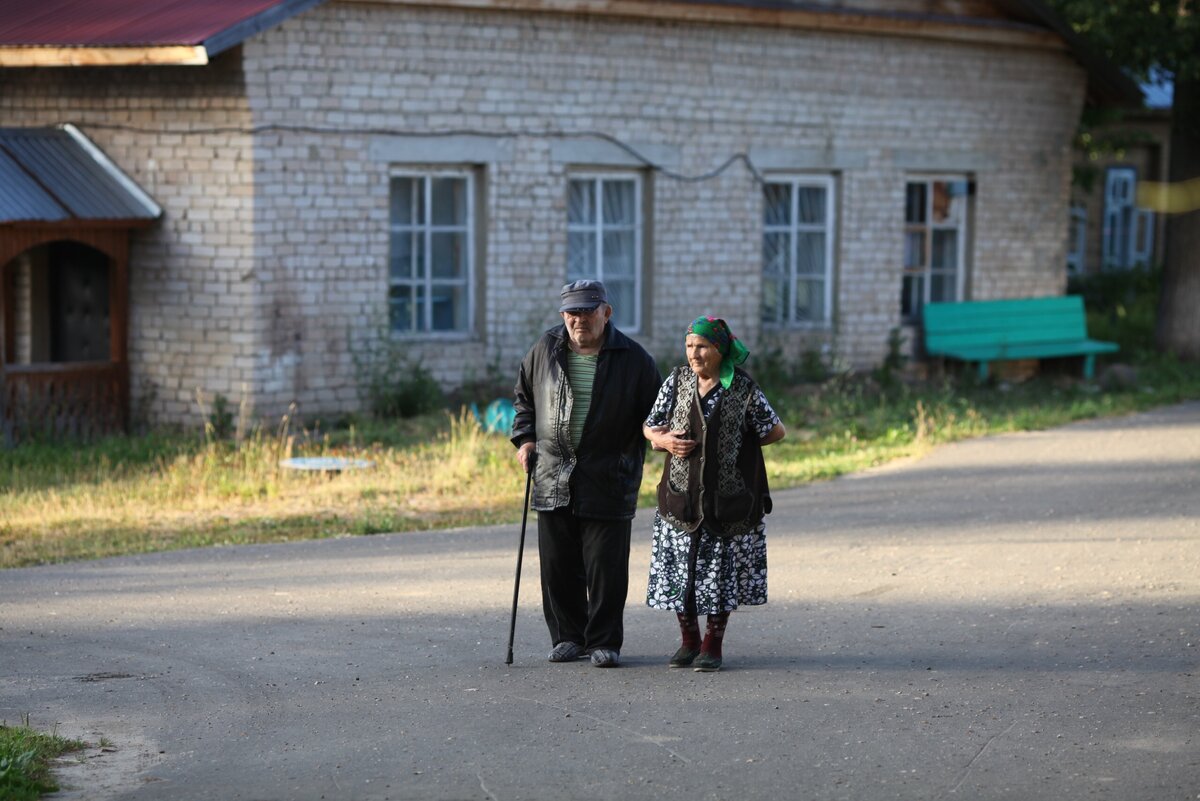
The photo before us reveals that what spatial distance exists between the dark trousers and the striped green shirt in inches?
14.0

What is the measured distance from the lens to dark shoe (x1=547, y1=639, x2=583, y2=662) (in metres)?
7.33

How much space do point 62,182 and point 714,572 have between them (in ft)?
30.8

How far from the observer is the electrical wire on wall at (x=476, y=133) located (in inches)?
577

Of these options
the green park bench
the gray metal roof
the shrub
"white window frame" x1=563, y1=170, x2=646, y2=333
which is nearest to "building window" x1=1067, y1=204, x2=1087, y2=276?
the shrub

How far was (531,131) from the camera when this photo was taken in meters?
16.3

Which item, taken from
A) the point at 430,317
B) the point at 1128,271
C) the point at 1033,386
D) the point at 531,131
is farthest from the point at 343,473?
the point at 1128,271

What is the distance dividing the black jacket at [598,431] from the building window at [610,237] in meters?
9.53

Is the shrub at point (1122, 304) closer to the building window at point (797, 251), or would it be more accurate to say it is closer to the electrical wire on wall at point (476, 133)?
the building window at point (797, 251)

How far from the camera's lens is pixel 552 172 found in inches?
650

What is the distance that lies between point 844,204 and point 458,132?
16.7 ft

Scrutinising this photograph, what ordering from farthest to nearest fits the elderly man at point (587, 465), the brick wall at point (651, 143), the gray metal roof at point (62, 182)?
the brick wall at point (651, 143)
the gray metal roof at point (62, 182)
the elderly man at point (587, 465)

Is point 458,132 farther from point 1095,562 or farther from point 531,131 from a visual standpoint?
point 1095,562

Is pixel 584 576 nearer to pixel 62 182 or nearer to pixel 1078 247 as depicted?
pixel 62 182

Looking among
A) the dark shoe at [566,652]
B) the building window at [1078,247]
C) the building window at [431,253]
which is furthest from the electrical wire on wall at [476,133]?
the building window at [1078,247]
